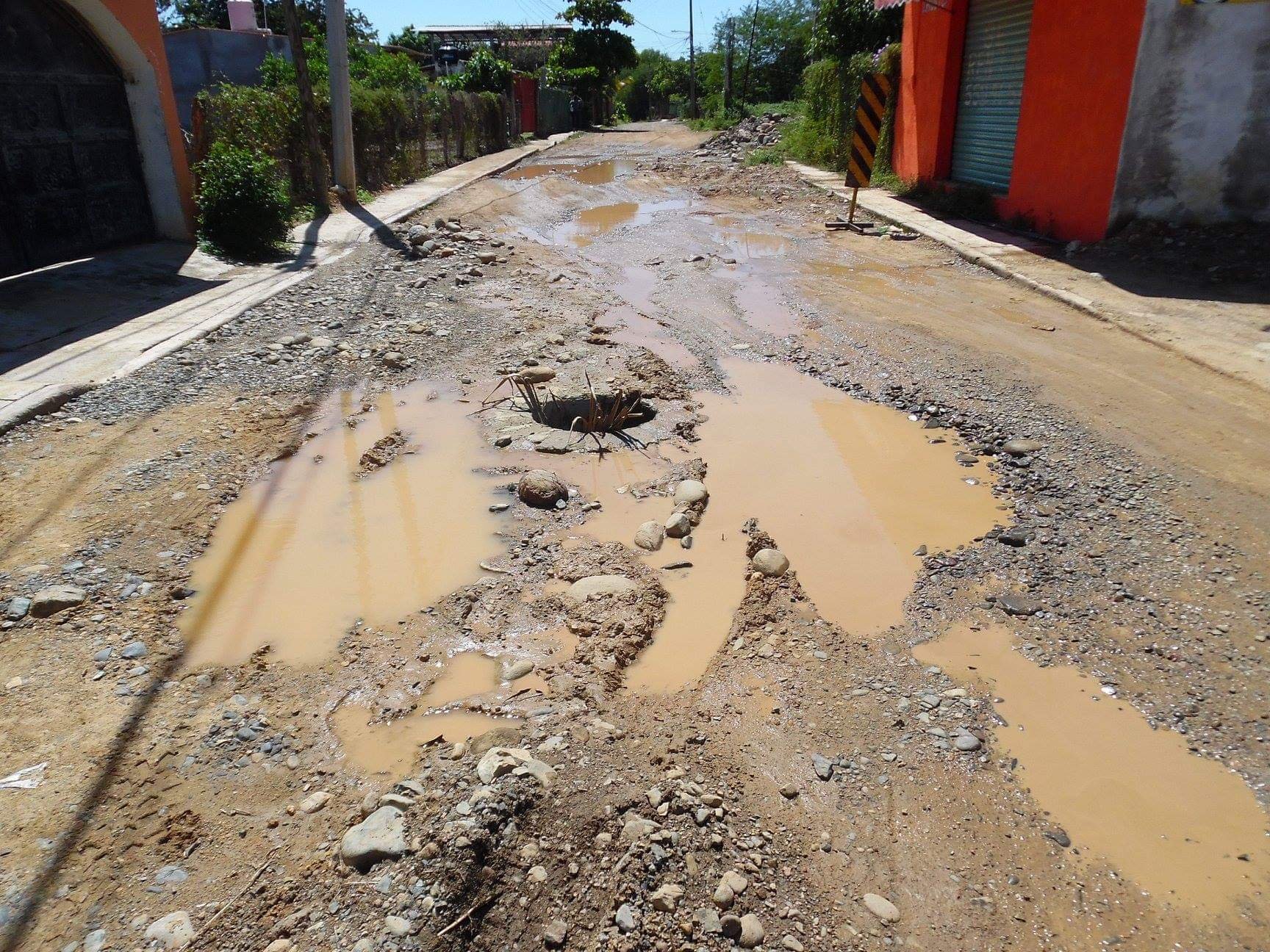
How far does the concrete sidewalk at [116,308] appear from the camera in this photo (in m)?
5.07

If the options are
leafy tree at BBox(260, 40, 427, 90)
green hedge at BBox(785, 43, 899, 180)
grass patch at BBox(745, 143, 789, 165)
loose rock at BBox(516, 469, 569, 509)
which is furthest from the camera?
grass patch at BBox(745, 143, 789, 165)

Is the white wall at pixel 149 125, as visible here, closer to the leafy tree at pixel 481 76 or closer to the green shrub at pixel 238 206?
the green shrub at pixel 238 206

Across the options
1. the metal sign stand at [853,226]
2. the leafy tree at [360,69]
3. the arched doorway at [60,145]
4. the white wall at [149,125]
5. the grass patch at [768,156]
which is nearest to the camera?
the arched doorway at [60,145]

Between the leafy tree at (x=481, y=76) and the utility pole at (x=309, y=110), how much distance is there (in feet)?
51.5

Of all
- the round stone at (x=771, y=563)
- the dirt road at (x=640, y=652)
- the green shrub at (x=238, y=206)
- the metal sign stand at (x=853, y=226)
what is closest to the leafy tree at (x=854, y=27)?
the metal sign stand at (x=853, y=226)

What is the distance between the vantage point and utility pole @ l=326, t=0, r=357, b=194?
11.3 m

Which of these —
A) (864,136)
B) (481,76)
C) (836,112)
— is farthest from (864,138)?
(481,76)

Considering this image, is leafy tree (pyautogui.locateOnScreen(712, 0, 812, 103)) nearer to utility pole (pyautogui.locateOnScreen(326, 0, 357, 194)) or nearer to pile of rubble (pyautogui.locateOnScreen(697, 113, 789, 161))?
pile of rubble (pyautogui.locateOnScreen(697, 113, 789, 161))

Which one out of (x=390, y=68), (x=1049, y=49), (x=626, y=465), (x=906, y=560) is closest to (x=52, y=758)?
(x=626, y=465)

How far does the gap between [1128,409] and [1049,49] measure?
690 centimetres

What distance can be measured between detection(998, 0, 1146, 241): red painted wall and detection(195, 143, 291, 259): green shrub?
29.1 ft

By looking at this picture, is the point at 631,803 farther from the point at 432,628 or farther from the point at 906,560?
the point at 906,560

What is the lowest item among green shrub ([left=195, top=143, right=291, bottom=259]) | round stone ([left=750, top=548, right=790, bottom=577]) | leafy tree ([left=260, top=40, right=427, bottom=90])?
round stone ([left=750, top=548, right=790, bottom=577])

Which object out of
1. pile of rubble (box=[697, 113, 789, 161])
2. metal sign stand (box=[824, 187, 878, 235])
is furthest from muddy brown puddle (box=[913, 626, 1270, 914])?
pile of rubble (box=[697, 113, 789, 161])
